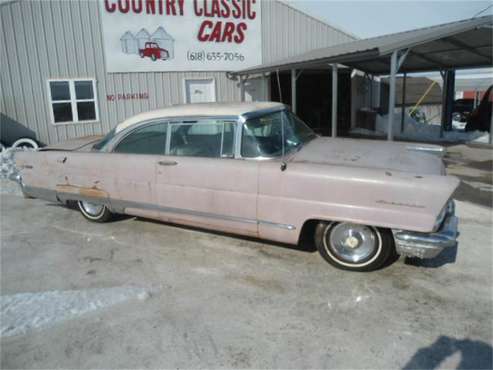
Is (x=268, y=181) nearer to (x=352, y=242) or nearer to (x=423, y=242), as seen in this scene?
(x=352, y=242)

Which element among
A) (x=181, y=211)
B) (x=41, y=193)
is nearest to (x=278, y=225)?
(x=181, y=211)

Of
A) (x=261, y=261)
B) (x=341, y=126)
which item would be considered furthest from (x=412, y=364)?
(x=341, y=126)

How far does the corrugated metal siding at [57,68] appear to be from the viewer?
1074 centimetres

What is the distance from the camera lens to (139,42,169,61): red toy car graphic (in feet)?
40.2

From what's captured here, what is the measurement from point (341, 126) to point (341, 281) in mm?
14550

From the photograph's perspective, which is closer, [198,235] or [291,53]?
[198,235]

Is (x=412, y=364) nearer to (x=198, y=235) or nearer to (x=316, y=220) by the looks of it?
(x=316, y=220)

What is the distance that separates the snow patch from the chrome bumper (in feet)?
7.52

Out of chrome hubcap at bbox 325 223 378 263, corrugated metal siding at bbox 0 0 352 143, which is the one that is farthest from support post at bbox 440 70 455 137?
chrome hubcap at bbox 325 223 378 263

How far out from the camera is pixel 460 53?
38.2ft

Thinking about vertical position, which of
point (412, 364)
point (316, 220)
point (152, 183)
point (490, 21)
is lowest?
point (412, 364)

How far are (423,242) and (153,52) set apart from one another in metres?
11.0

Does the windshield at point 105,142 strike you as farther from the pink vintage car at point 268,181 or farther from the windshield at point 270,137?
the windshield at point 270,137

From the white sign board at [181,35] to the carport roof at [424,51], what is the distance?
3.55ft
